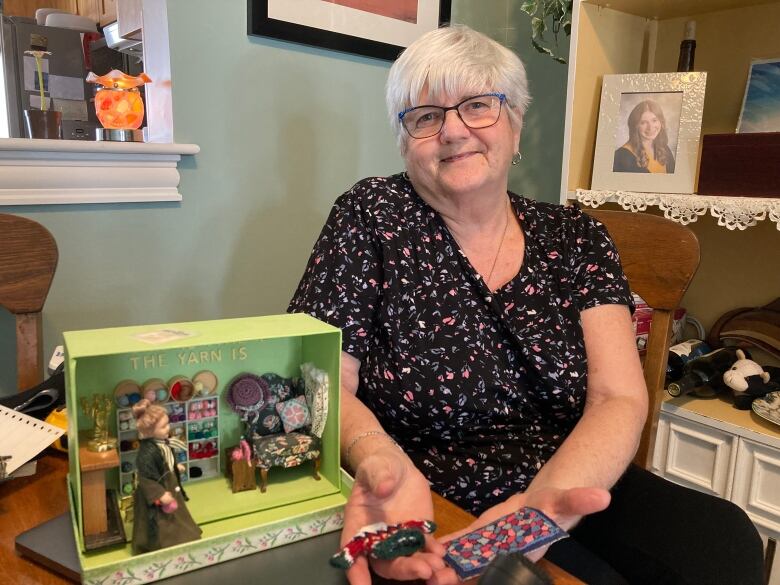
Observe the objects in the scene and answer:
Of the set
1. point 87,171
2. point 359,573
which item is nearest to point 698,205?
point 359,573

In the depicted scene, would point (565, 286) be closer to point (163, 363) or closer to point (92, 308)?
point (163, 363)

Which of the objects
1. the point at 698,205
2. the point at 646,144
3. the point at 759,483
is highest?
the point at 646,144

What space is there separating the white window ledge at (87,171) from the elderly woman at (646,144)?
3.25 feet

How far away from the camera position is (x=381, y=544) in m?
0.55

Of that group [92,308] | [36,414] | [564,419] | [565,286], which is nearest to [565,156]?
[565,286]

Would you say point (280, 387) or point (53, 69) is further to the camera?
point (53, 69)

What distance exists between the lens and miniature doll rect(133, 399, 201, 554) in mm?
560

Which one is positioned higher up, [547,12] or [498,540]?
[547,12]

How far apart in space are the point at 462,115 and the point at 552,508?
0.67 metres

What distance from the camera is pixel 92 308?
4.13 feet

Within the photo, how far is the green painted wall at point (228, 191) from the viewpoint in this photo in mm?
1250

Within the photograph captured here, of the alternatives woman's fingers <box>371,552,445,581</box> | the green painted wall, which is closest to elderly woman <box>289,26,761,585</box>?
woman's fingers <box>371,552,445,581</box>

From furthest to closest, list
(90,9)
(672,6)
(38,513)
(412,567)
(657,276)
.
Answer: (90,9)
(672,6)
(657,276)
(38,513)
(412,567)

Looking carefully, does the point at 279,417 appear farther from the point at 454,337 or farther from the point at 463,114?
the point at 463,114
